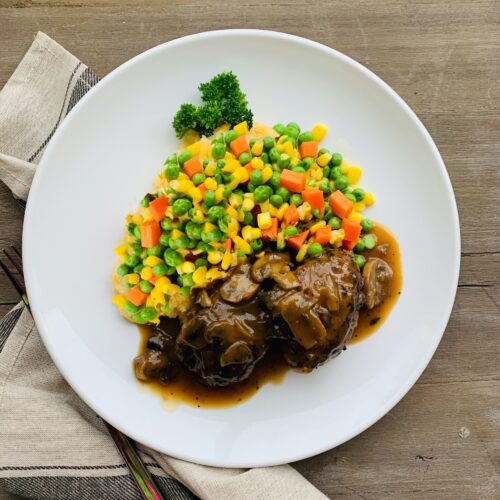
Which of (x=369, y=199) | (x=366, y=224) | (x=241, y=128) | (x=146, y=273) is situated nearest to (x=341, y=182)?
(x=369, y=199)

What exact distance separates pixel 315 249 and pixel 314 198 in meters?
0.39

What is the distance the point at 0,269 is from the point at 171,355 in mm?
1603

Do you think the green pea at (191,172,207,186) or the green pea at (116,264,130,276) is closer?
the green pea at (191,172,207,186)

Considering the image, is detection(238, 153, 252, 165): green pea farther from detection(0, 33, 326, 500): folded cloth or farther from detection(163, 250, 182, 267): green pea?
detection(0, 33, 326, 500): folded cloth

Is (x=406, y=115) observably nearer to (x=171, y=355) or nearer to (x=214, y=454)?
(x=171, y=355)

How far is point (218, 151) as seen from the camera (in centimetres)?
372

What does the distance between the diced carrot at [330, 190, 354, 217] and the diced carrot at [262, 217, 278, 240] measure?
480mm

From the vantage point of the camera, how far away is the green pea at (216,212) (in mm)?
3572

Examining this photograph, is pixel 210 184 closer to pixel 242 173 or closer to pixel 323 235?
pixel 242 173

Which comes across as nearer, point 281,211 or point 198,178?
point 198,178

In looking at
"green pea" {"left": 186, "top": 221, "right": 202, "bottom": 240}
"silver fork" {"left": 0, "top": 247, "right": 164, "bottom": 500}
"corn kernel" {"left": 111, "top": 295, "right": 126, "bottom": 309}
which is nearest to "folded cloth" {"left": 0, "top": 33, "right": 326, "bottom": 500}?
"silver fork" {"left": 0, "top": 247, "right": 164, "bottom": 500}

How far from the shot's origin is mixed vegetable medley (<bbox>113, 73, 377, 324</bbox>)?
3.68 meters

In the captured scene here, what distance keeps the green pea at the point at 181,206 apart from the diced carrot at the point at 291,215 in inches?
28.0

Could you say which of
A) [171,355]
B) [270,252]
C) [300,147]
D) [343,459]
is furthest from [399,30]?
[343,459]
